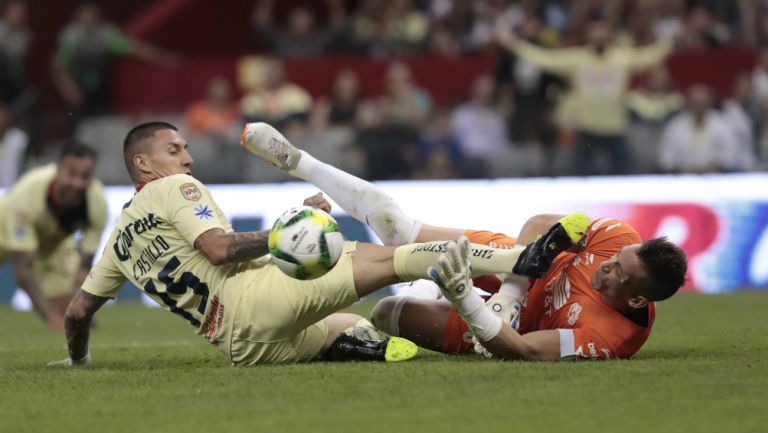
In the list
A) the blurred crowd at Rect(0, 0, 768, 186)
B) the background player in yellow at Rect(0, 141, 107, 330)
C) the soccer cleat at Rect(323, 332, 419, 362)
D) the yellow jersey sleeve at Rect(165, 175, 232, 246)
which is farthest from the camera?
the blurred crowd at Rect(0, 0, 768, 186)

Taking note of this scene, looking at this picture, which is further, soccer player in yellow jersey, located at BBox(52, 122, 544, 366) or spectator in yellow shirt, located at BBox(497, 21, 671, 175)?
spectator in yellow shirt, located at BBox(497, 21, 671, 175)

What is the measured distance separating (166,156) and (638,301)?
3042 millimetres

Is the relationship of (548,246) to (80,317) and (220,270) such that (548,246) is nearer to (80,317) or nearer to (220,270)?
(220,270)

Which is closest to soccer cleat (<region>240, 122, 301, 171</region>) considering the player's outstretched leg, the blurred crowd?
the player's outstretched leg

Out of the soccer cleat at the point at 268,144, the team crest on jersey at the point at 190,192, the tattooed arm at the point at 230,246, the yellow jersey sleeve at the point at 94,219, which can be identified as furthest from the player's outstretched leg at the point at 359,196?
the yellow jersey sleeve at the point at 94,219

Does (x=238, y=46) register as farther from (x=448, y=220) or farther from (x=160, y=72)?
(x=448, y=220)

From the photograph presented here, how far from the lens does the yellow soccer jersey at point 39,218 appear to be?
43.3 feet

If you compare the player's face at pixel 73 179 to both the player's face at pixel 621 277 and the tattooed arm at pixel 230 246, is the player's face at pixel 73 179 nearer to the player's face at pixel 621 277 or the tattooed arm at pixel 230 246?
the tattooed arm at pixel 230 246

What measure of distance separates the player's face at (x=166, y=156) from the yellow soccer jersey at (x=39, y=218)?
192 inches

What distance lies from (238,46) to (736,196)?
9365 millimetres

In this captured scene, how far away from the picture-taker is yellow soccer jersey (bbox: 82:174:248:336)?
794 cm

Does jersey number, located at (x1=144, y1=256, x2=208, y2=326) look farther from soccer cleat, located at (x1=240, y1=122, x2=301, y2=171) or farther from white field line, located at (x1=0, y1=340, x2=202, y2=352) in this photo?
white field line, located at (x1=0, y1=340, x2=202, y2=352)

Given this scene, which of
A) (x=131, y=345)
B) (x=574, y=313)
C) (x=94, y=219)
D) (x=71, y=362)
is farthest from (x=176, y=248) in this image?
(x=94, y=219)

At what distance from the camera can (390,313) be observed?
889 centimetres
